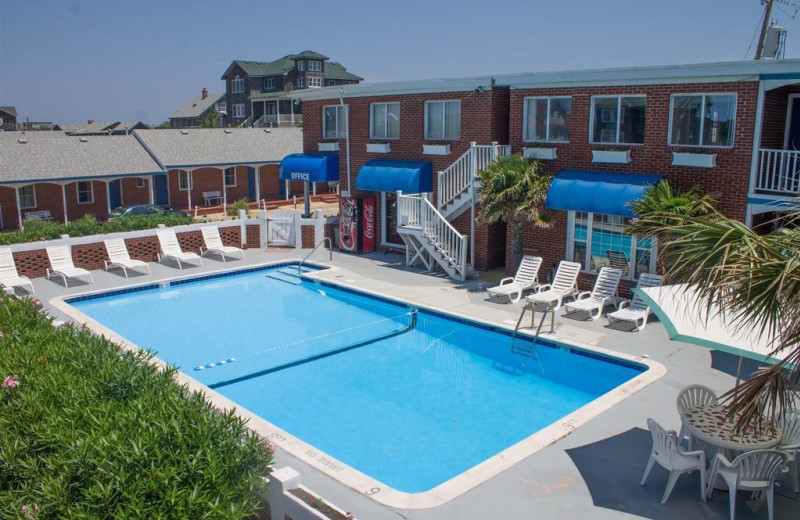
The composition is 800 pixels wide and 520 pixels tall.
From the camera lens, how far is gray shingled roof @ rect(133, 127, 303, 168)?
123ft

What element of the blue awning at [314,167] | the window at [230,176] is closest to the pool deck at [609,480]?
the blue awning at [314,167]

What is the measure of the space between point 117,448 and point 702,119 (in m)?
14.7

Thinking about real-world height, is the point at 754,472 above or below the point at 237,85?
below

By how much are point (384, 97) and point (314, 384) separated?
12.8 metres

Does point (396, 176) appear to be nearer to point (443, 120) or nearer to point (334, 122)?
point (443, 120)

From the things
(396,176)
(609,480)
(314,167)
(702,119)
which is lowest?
(609,480)

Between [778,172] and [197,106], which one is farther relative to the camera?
[197,106]

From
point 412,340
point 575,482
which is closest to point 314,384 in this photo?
point 412,340

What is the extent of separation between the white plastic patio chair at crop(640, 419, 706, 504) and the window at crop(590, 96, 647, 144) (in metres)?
10.8

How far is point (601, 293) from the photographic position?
55.4 ft

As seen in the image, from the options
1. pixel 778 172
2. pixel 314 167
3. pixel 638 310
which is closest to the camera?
pixel 638 310

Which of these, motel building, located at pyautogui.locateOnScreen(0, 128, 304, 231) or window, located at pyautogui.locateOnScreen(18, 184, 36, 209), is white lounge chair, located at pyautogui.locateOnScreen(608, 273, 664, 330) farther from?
window, located at pyautogui.locateOnScreen(18, 184, 36, 209)

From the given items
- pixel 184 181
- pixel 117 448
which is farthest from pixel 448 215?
pixel 184 181

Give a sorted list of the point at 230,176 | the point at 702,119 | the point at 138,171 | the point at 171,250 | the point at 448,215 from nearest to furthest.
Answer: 1. the point at 702,119
2. the point at 448,215
3. the point at 171,250
4. the point at 138,171
5. the point at 230,176
